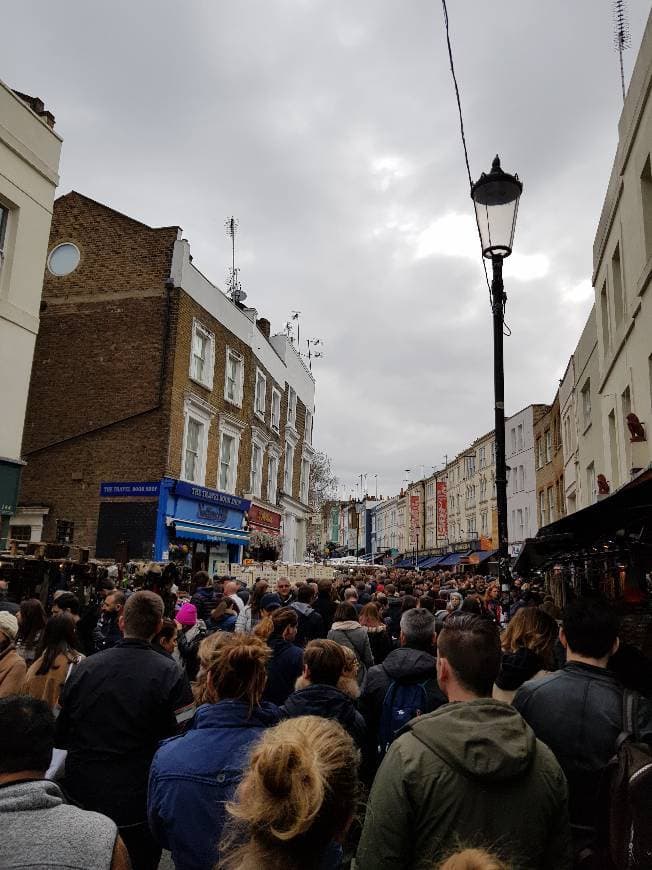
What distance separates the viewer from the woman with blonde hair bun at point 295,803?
155cm

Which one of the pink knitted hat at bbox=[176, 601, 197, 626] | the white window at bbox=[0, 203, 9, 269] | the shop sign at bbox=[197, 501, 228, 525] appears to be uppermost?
the white window at bbox=[0, 203, 9, 269]

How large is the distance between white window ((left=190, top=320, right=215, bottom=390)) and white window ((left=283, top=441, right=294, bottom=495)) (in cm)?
1027

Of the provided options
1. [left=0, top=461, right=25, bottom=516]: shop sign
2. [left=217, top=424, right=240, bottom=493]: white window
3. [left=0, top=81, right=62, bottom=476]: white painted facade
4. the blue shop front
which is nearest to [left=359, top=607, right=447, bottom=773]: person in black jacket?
[left=0, top=461, right=25, bottom=516]: shop sign

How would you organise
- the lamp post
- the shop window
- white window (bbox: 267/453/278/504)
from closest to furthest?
the lamp post
the shop window
white window (bbox: 267/453/278/504)

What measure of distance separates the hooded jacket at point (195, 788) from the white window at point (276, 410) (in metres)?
26.7

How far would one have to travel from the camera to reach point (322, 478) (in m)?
61.4

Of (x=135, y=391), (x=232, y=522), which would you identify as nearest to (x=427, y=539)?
(x=232, y=522)

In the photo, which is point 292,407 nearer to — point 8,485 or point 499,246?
point 8,485

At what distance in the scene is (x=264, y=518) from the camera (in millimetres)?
27406

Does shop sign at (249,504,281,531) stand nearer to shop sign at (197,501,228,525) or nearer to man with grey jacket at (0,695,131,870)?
shop sign at (197,501,228,525)

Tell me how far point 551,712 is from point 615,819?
2.38ft

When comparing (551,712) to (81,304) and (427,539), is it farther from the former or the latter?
(427,539)

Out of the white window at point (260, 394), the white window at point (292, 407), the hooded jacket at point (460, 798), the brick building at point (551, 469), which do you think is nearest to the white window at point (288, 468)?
the white window at point (292, 407)

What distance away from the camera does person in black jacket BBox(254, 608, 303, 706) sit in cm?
522
